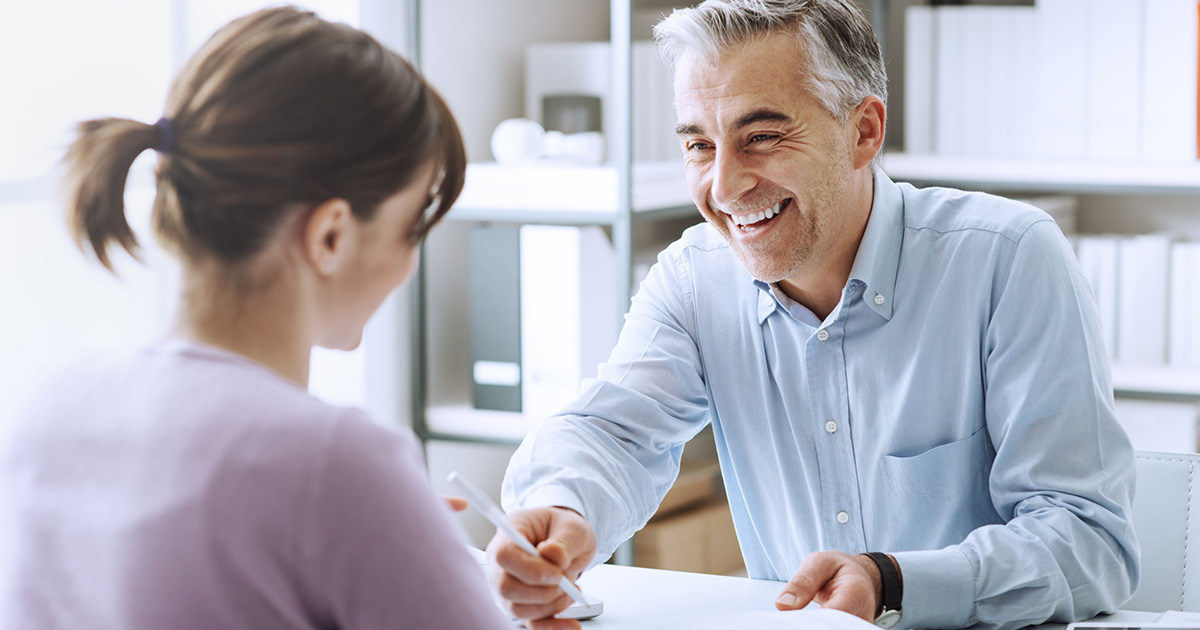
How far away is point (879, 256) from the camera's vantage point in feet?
4.53

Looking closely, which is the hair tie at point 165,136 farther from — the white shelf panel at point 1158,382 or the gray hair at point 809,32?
the white shelf panel at point 1158,382

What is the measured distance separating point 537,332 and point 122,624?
1691 millimetres

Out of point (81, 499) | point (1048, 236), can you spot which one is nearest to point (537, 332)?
point (1048, 236)

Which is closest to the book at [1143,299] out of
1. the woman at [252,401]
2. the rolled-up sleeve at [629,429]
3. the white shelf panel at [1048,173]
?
the white shelf panel at [1048,173]

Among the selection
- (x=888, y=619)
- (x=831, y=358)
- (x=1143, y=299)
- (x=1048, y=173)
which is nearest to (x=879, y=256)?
(x=831, y=358)

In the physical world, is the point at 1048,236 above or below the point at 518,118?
below

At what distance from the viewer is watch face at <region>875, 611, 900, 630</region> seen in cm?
106

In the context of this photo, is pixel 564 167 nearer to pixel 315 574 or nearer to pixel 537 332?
pixel 537 332

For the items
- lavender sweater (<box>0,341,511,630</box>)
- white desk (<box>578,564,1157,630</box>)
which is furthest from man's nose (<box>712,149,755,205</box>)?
lavender sweater (<box>0,341,511,630</box>)

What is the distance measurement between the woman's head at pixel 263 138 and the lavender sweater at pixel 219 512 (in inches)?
3.6

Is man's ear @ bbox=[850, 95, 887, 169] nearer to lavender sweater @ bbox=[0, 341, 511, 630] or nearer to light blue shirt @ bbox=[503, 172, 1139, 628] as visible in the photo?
light blue shirt @ bbox=[503, 172, 1139, 628]

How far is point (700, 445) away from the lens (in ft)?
9.29

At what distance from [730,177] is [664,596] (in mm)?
507

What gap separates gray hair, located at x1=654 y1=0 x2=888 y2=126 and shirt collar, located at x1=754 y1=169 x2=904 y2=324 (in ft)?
0.38
